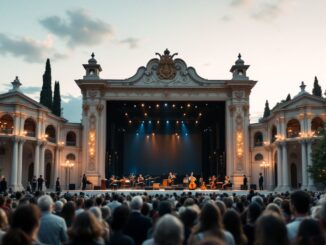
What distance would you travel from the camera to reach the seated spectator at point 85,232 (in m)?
5.44

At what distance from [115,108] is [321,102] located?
23823 mm

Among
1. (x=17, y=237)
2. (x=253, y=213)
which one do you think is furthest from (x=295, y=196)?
(x=17, y=237)

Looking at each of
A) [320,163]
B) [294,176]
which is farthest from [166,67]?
[320,163]

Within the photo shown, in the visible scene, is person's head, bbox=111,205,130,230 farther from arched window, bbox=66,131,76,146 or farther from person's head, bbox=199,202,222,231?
arched window, bbox=66,131,76,146

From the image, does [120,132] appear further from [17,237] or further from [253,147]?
[17,237]

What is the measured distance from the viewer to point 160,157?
6134 cm

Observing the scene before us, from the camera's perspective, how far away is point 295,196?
7457 mm

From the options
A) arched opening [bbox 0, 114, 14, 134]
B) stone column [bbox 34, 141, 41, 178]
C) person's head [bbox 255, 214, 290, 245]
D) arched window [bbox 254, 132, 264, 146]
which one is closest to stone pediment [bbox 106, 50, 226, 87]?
arched window [bbox 254, 132, 264, 146]

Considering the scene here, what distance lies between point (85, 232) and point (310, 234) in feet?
8.85

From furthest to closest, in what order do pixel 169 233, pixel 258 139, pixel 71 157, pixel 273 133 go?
pixel 258 139 → pixel 71 157 → pixel 273 133 → pixel 169 233

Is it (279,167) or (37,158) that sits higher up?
(37,158)

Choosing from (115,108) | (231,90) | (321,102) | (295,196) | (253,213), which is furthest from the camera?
(115,108)

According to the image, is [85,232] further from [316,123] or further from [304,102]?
[316,123]

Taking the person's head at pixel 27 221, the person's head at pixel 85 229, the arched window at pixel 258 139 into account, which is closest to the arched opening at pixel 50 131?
the arched window at pixel 258 139
